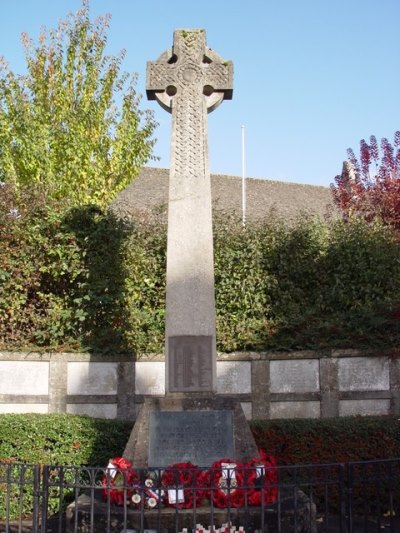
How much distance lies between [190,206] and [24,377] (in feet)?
15.6

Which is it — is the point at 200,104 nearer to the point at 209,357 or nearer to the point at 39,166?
the point at 209,357

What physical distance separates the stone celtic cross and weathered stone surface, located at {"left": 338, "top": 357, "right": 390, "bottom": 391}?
409 centimetres

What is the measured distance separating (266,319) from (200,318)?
184 inches

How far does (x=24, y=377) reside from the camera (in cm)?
1117

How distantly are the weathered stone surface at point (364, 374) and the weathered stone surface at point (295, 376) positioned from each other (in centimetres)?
41

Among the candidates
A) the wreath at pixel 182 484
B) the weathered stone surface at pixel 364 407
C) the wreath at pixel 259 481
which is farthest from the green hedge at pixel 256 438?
the wreath at pixel 182 484

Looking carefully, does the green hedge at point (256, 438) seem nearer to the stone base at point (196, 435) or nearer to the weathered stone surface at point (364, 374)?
the weathered stone surface at point (364, 374)

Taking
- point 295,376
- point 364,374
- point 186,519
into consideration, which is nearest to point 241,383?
point 295,376

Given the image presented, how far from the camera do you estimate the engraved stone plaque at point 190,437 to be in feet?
23.6

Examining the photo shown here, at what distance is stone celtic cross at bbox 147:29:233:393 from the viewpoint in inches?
302

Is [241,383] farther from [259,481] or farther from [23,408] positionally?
[259,481]

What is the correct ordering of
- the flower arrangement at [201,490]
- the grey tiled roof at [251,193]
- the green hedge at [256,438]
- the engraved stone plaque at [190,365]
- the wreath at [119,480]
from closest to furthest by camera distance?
the flower arrangement at [201,490] → the wreath at [119,480] → the engraved stone plaque at [190,365] → the green hedge at [256,438] → the grey tiled roof at [251,193]

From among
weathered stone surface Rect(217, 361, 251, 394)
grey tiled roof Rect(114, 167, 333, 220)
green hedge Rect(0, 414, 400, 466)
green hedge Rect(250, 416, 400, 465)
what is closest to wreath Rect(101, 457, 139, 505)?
green hedge Rect(0, 414, 400, 466)

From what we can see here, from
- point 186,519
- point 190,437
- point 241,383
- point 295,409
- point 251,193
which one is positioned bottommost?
point 186,519
